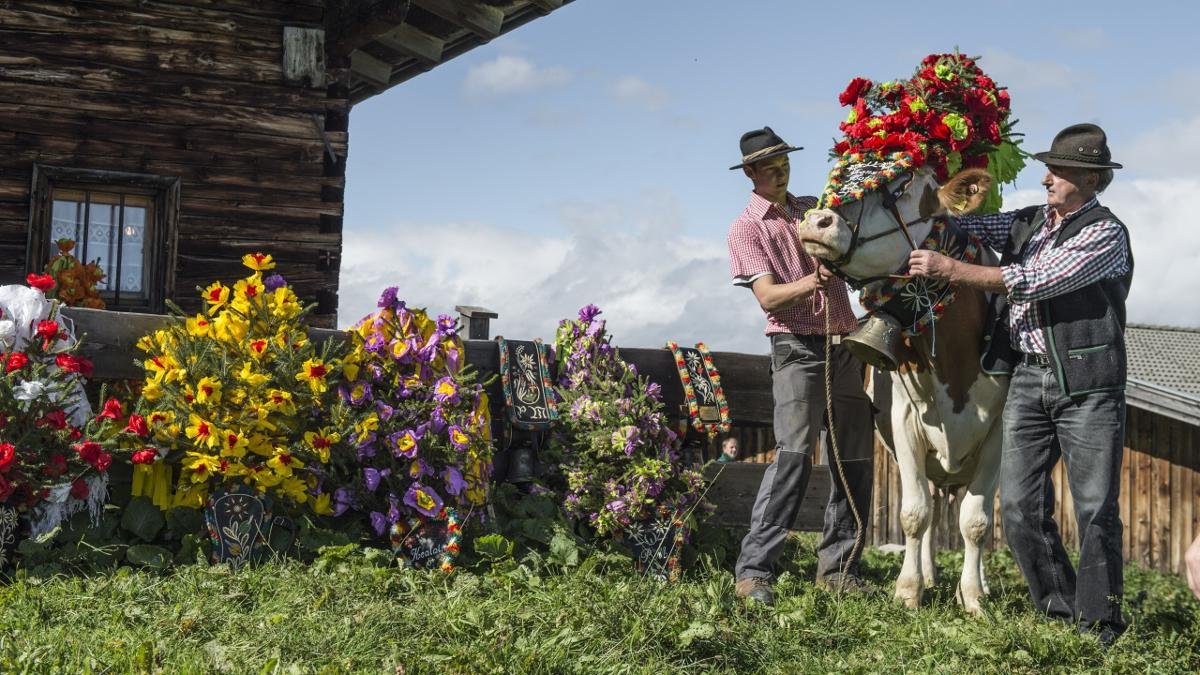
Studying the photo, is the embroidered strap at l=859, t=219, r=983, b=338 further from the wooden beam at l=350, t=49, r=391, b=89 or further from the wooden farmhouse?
the wooden beam at l=350, t=49, r=391, b=89

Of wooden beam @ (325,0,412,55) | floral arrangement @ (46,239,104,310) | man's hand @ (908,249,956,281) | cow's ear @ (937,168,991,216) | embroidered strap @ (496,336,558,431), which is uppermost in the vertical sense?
wooden beam @ (325,0,412,55)

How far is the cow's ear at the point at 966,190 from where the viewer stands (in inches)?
209

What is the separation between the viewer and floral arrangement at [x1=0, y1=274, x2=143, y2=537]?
544 cm

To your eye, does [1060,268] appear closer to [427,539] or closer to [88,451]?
[427,539]

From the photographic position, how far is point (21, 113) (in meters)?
9.50

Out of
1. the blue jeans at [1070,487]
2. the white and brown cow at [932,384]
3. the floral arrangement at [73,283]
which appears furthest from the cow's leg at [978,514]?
the floral arrangement at [73,283]

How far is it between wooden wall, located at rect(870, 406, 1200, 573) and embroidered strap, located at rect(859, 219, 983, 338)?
1056 centimetres

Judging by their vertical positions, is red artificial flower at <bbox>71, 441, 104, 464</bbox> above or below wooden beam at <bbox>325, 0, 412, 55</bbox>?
below

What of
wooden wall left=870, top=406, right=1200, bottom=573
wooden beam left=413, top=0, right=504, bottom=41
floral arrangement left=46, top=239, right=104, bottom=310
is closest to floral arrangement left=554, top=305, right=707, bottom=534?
floral arrangement left=46, top=239, right=104, bottom=310

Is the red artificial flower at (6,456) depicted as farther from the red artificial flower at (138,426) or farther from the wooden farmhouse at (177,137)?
the wooden farmhouse at (177,137)

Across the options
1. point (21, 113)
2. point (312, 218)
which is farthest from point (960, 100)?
point (21, 113)

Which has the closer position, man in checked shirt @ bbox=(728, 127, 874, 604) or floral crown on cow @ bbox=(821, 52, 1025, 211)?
floral crown on cow @ bbox=(821, 52, 1025, 211)

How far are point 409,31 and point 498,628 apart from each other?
8.95m

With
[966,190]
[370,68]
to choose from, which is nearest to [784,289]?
[966,190]
